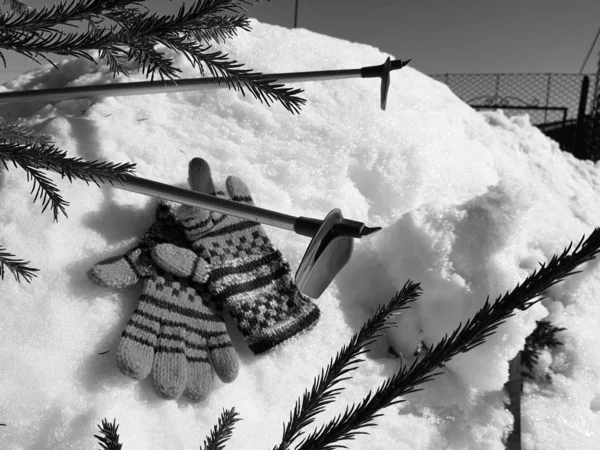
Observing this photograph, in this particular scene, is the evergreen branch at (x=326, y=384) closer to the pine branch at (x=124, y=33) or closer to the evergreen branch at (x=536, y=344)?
the pine branch at (x=124, y=33)

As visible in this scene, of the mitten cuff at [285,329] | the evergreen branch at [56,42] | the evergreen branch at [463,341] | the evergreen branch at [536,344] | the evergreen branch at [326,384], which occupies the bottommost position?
the evergreen branch at [536,344]

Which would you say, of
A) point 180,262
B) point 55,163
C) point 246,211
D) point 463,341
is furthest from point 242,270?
point 463,341

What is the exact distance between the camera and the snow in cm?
104

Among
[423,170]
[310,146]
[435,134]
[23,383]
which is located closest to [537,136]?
[435,134]

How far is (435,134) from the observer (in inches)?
74.2

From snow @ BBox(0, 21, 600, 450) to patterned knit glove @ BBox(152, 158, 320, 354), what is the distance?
2.2 inches

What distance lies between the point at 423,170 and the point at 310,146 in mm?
383

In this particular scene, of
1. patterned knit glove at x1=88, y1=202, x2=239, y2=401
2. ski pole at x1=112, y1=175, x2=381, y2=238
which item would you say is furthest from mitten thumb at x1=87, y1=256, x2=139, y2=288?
ski pole at x1=112, y1=175, x2=381, y2=238

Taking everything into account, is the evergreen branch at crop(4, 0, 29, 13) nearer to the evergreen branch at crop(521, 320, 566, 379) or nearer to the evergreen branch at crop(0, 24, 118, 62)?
the evergreen branch at crop(0, 24, 118, 62)

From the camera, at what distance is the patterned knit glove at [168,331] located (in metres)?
1.06

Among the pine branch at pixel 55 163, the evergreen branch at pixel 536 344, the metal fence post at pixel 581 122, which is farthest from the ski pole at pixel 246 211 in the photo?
the metal fence post at pixel 581 122

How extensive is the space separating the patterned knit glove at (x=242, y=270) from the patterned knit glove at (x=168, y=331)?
39mm

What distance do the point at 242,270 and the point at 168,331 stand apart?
24cm

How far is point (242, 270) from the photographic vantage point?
1272 millimetres
